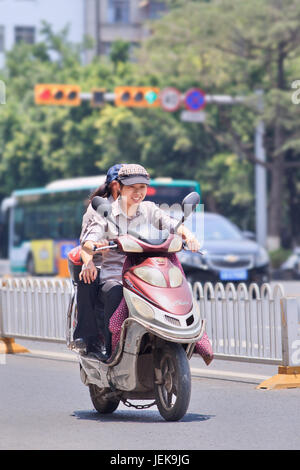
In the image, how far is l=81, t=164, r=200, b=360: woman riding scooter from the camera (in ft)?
23.7

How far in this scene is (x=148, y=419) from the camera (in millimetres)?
7410

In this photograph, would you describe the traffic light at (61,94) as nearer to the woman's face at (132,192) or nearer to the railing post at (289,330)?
the railing post at (289,330)

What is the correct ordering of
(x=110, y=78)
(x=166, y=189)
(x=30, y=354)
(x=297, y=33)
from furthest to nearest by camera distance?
(x=110, y=78)
(x=297, y=33)
(x=166, y=189)
(x=30, y=354)

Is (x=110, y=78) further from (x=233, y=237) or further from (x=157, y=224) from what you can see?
(x=157, y=224)

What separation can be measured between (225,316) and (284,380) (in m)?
1.57

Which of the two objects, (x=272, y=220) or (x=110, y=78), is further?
(x=110, y=78)

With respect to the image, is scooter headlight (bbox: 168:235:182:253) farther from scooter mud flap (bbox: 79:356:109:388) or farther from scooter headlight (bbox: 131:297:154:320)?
scooter mud flap (bbox: 79:356:109:388)

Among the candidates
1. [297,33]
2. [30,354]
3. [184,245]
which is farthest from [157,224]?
[297,33]

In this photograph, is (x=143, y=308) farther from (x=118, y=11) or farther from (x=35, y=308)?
(x=118, y=11)

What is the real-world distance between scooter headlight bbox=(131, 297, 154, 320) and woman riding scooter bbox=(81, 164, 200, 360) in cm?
34

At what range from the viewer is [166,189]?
93.6 ft

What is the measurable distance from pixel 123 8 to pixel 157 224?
6222cm

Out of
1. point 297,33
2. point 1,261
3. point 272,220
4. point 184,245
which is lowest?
point 1,261

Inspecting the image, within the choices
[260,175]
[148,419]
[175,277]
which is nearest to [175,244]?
[175,277]
